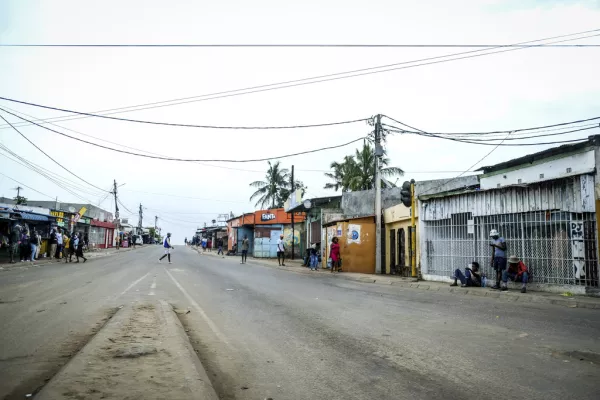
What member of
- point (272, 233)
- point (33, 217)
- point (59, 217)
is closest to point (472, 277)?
point (33, 217)

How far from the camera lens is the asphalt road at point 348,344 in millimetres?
3979

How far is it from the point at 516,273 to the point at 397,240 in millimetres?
8509

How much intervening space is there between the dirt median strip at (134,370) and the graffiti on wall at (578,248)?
37.3ft

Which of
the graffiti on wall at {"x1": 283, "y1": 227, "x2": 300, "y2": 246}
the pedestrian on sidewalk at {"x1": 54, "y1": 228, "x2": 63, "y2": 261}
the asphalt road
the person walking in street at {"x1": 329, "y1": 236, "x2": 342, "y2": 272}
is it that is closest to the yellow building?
the person walking in street at {"x1": 329, "y1": 236, "x2": 342, "y2": 272}

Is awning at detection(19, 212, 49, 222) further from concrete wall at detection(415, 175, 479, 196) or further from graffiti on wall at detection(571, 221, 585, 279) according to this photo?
graffiti on wall at detection(571, 221, 585, 279)

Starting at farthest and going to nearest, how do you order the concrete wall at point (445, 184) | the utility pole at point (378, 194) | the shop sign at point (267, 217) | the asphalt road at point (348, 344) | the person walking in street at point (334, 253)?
the shop sign at point (267, 217), the concrete wall at point (445, 184), the person walking in street at point (334, 253), the utility pole at point (378, 194), the asphalt road at point (348, 344)

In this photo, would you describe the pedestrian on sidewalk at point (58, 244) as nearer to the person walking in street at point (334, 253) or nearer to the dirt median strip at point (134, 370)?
the person walking in street at point (334, 253)

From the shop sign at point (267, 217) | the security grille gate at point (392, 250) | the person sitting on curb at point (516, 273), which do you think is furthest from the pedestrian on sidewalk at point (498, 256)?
the shop sign at point (267, 217)

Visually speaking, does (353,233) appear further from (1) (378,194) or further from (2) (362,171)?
(2) (362,171)

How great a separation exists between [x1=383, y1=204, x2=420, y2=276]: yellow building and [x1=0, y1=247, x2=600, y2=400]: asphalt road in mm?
9515

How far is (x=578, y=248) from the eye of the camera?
1198cm

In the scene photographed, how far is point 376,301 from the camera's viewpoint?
10188mm

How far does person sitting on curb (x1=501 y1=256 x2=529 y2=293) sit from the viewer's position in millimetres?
12570

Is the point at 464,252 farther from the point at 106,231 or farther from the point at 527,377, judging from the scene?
the point at 106,231
